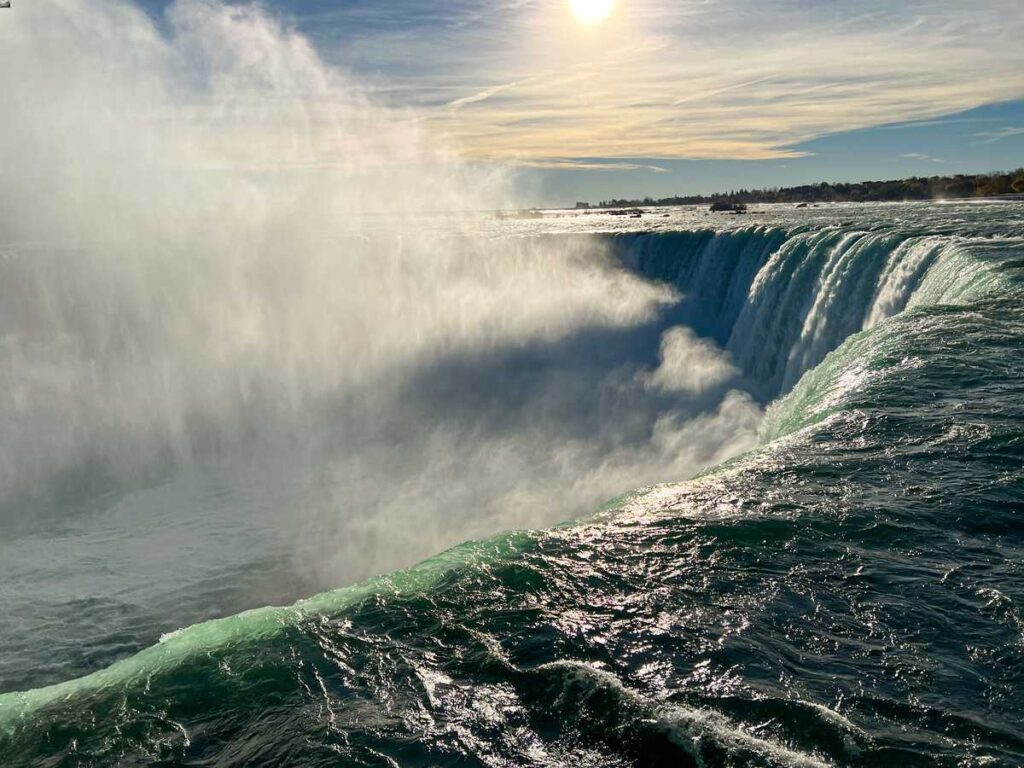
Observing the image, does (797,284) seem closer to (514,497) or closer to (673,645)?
(514,497)

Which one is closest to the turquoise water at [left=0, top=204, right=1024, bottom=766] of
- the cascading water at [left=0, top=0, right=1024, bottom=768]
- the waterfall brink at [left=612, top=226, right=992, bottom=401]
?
the cascading water at [left=0, top=0, right=1024, bottom=768]

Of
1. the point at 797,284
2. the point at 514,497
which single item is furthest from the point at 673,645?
the point at 797,284

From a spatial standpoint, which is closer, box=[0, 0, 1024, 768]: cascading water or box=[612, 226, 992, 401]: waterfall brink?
box=[0, 0, 1024, 768]: cascading water

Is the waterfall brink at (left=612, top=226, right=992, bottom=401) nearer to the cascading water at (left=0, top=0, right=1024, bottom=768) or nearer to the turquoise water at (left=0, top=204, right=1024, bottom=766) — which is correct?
the cascading water at (left=0, top=0, right=1024, bottom=768)

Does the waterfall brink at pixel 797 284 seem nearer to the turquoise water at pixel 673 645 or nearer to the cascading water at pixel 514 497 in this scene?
the cascading water at pixel 514 497

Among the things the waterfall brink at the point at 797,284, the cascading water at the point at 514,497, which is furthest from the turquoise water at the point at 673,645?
the waterfall brink at the point at 797,284

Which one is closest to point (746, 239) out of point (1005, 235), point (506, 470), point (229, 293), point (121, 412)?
point (1005, 235)

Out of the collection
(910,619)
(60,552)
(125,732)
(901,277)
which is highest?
(901,277)

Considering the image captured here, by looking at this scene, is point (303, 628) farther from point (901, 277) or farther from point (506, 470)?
point (901, 277)
